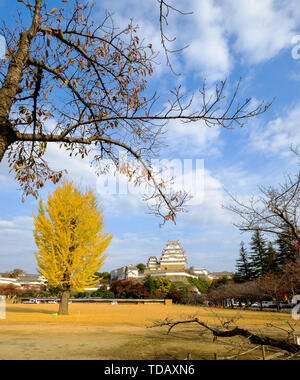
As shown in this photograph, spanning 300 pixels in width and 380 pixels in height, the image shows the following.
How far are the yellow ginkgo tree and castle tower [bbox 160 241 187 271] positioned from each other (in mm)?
54438

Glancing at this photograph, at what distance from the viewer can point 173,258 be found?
70.8m

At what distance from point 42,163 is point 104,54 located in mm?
1833

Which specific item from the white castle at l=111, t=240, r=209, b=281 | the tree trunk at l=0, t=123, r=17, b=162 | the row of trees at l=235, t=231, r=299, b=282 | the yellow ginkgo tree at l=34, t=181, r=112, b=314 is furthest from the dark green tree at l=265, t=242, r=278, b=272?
the tree trunk at l=0, t=123, r=17, b=162

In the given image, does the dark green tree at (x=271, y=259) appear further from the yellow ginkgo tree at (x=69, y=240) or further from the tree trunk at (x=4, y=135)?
the tree trunk at (x=4, y=135)

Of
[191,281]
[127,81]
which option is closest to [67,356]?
[127,81]

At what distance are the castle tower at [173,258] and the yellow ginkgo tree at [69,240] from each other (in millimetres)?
54438

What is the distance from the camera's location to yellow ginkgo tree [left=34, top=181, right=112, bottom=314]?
15492 millimetres

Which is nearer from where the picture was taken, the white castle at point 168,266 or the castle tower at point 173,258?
the white castle at point 168,266

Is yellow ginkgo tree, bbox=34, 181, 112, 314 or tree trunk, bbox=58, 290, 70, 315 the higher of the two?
yellow ginkgo tree, bbox=34, 181, 112, 314

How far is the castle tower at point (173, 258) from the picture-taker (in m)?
68.9

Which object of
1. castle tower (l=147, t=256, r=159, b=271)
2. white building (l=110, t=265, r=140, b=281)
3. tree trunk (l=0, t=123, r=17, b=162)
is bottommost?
white building (l=110, t=265, r=140, b=281)

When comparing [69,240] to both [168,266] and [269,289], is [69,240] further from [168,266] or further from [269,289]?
[168,266]

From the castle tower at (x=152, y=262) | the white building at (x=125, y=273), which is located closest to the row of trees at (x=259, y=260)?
the white building at (x=125, y=273)

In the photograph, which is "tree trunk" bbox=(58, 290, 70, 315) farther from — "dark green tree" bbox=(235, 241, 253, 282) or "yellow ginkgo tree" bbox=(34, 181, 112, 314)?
"dark green tree" bbox=(235, 241, 253, 282)
